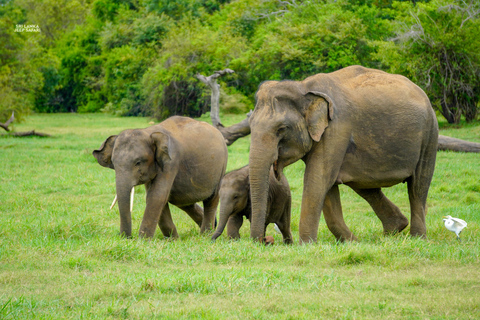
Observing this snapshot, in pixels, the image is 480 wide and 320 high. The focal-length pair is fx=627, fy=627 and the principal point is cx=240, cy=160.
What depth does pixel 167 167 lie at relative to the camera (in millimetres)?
8539

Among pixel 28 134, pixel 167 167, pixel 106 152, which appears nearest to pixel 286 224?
pixel 167 167

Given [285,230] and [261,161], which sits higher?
[261,161]

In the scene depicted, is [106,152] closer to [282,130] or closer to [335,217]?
[282,130]

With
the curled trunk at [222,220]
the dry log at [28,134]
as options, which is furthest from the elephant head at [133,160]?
the dry log at [28,134]

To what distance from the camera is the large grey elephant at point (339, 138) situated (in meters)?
7.08

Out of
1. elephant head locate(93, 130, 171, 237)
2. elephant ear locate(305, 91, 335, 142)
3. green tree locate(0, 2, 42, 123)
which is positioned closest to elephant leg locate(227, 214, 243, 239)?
elephant head locate(93, 130, 171, 237)

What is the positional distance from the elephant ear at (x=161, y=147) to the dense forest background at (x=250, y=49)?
17.6m

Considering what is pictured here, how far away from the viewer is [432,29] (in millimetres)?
24344

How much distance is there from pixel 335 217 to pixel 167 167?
2360mm

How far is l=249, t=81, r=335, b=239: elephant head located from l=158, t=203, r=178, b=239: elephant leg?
211 centimetres

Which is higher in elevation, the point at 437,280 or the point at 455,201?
the point at 437,280

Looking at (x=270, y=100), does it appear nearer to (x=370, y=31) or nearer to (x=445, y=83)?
(x=445, y=83)

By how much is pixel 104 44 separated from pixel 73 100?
38.0 feet

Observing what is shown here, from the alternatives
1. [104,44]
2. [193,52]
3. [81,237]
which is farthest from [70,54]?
[81,237]
